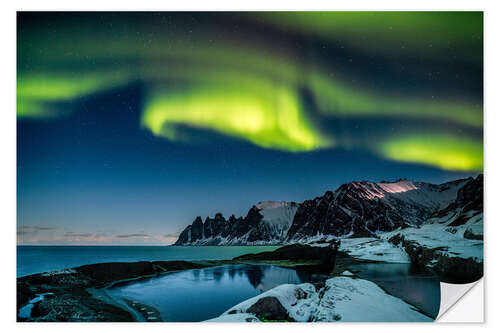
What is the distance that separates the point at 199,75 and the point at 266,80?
119cm

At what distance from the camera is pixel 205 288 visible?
6070mm

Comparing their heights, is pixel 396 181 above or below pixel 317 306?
above

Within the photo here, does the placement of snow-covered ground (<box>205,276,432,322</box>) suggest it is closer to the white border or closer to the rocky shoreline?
the white border

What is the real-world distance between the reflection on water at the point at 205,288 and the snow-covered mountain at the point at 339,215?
21.0 inches

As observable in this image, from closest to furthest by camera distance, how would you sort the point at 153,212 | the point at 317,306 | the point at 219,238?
the point at 317,306, the point at 219,238, the point at 153,212

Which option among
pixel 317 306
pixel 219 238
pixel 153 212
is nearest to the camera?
pixel 317 306

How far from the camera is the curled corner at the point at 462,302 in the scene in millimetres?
5742

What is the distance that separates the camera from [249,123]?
6.39m

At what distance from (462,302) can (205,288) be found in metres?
4.11
